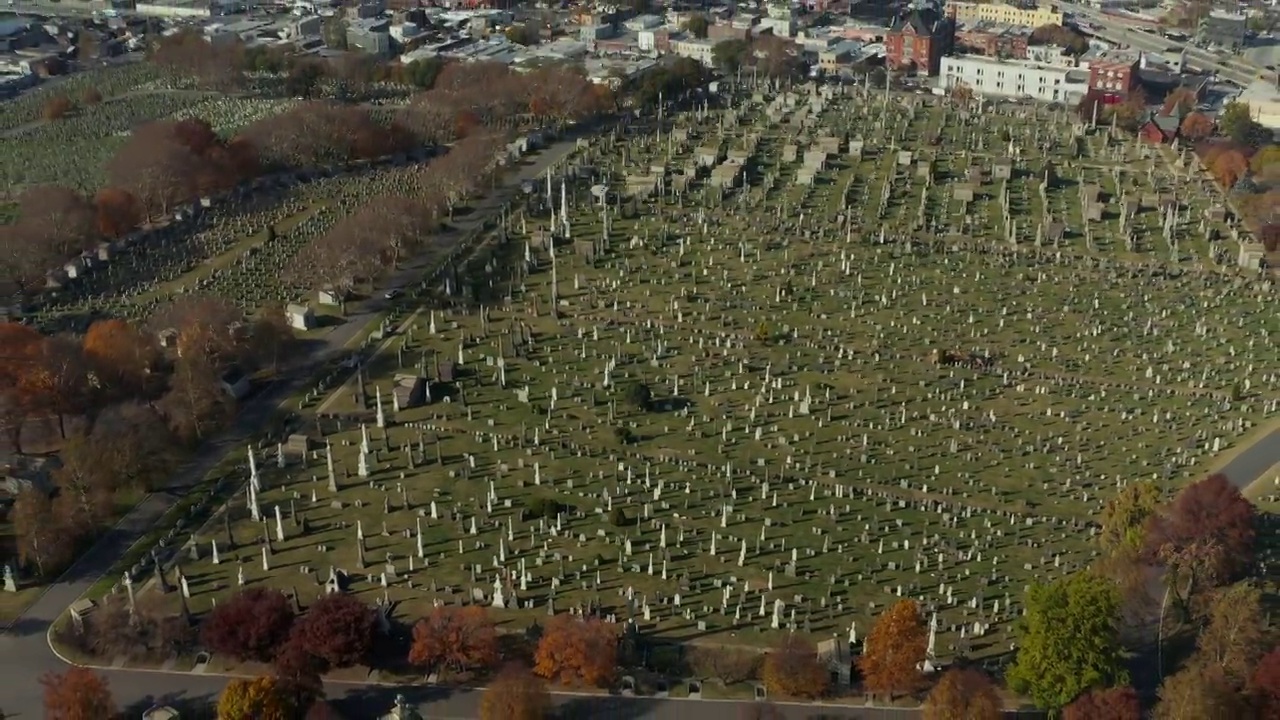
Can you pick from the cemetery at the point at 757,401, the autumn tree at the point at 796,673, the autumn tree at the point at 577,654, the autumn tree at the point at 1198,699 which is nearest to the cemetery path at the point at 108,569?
the cemetery at the point at 757,401

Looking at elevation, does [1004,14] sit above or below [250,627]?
above

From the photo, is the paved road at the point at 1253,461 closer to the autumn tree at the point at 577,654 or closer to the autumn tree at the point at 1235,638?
the autumn tree at the point at 1235,638

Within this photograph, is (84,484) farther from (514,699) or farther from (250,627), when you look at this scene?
(514,699)

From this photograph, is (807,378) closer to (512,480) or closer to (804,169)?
(512,480)

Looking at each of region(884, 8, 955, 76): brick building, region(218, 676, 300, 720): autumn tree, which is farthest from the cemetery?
region(884, 8, 955, 76): brick building

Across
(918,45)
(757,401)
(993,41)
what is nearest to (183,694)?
(757,401)
